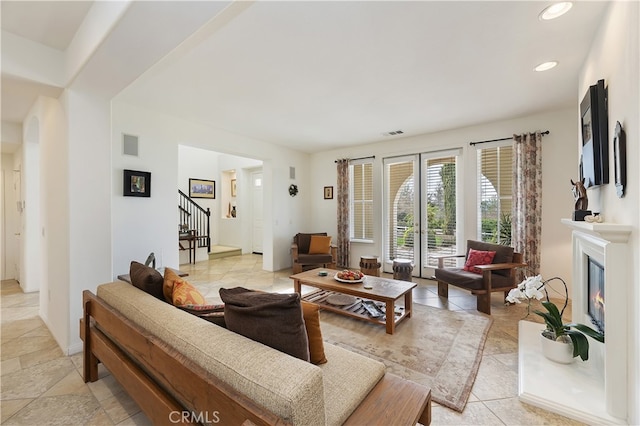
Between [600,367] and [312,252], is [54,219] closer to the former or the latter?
[312,252]

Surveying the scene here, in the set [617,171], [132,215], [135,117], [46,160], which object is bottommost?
[132,215]

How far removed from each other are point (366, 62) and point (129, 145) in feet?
10.3

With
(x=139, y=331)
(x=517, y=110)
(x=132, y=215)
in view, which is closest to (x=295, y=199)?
(x=132, y=215)

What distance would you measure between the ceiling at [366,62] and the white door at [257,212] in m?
3.97

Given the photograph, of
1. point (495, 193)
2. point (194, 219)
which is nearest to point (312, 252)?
point (495, 193)

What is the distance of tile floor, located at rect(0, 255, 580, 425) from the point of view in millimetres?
1684

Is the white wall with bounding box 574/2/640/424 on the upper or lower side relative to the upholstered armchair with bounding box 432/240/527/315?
upper

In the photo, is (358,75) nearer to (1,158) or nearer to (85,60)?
(85,60)

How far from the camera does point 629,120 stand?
1.51 metres

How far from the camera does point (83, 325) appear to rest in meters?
1.96

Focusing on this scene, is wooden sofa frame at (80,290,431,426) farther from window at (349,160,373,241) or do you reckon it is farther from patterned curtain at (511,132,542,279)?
window at (349,160,373,241)

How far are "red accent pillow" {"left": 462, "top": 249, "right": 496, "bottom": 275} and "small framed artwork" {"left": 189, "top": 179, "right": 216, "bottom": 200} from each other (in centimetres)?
708

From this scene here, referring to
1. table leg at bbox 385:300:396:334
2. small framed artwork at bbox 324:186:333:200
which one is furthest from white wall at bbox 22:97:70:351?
small framed artwork at bbox 324:186:333:200

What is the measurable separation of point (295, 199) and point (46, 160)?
409cm
